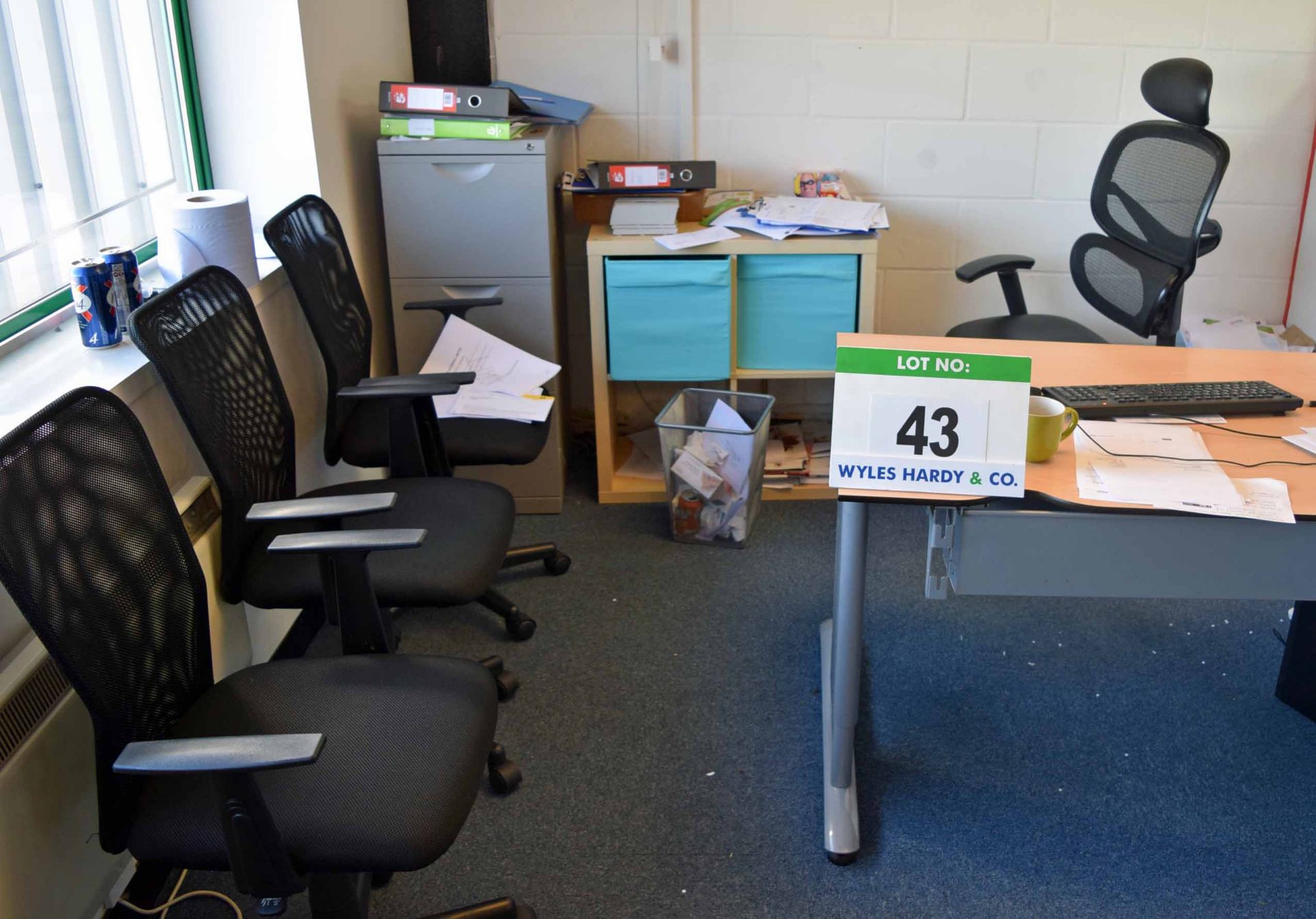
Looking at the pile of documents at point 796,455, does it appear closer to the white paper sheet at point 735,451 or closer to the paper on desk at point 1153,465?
the white paper sheet at point 735,451

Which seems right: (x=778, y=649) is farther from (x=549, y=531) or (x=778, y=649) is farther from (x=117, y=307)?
(x=117, y=307)

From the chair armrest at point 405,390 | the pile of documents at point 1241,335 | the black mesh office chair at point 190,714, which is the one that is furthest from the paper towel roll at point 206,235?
the pile of documents at point 1241,335

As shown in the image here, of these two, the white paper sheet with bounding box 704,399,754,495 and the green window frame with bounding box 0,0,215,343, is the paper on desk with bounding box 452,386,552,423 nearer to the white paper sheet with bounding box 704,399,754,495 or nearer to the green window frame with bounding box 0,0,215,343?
the white paper sheet with bounding box 704,399,754,495

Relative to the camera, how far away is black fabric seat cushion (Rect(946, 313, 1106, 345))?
304 cm

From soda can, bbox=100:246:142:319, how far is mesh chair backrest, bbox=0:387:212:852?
1.88 feet

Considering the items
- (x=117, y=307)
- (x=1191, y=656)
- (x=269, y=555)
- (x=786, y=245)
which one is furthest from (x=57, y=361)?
(x=1191, y=656)

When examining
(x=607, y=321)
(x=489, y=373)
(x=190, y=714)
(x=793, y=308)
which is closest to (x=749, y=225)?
(x=793, y=308)

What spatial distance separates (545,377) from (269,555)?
0.99 metres

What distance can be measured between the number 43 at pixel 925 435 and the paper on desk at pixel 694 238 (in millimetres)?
1523

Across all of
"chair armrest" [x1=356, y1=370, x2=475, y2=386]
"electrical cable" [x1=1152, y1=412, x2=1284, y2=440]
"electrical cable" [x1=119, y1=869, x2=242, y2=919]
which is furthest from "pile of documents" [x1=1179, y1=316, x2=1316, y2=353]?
"electrical cable" [x1=119, y1=869, x2=242, y2=919]

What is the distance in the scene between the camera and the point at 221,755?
1265 mm

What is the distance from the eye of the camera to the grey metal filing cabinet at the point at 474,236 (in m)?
2.94

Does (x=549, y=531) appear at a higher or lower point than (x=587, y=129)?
lower

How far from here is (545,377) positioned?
283cm
